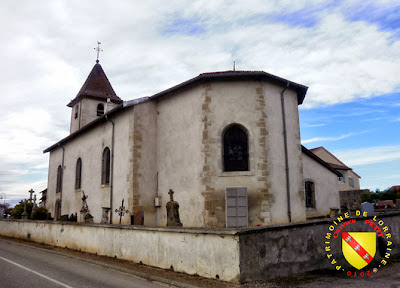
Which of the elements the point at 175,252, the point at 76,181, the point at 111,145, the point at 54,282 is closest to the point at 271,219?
the point at 175,252

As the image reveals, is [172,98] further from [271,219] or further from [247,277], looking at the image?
[247,277]

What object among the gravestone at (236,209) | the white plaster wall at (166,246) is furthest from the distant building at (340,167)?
the white plaster wall at (166,246)

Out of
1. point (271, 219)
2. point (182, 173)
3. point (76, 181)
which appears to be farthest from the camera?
point (76, 181)

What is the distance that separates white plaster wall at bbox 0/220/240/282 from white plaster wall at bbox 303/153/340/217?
10.9 meters

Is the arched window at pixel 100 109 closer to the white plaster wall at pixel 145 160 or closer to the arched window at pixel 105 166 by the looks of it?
the arched window at pixel 105 166

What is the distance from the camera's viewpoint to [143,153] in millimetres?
16391

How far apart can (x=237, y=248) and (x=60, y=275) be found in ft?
14.8

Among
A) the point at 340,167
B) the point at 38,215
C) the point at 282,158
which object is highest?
the point at 340,167

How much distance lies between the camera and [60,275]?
8211mm

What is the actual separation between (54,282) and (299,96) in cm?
1364

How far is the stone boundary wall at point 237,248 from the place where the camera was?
24.0 feet

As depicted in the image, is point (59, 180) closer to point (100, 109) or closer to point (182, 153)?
point (100, 109)

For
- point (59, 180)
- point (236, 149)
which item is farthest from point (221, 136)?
point (59, 180)

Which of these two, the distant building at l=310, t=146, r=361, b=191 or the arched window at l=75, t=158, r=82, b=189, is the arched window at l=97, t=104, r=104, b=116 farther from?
the distant building at l=310, t=146, r=361, b=191
